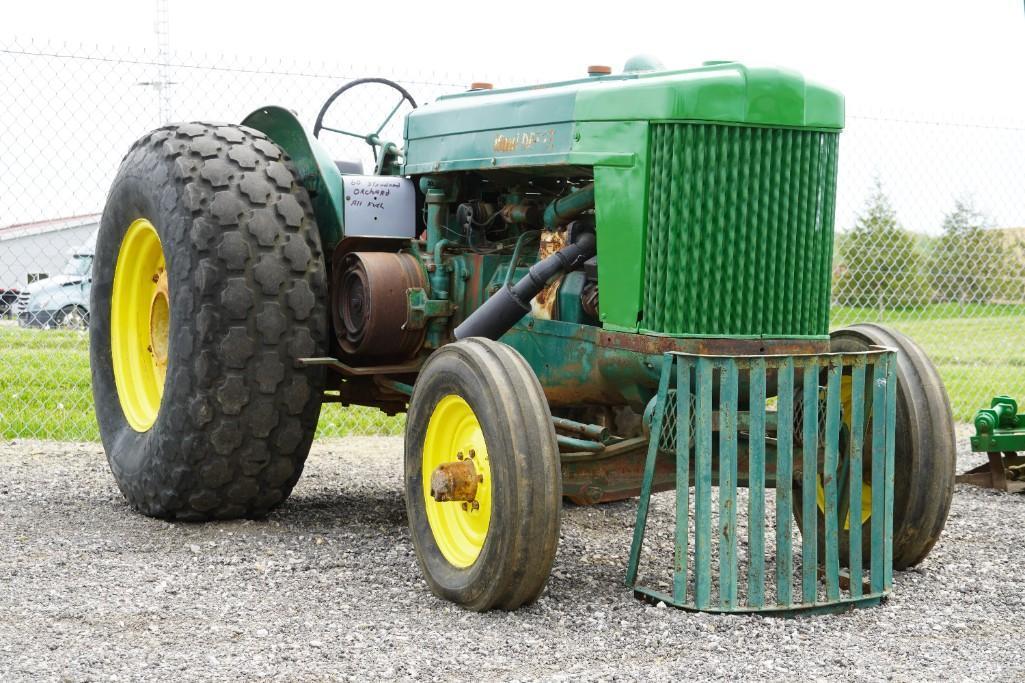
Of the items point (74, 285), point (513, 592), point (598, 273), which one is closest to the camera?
point (513, 592)

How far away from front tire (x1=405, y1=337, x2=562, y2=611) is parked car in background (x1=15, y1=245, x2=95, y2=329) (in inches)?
212

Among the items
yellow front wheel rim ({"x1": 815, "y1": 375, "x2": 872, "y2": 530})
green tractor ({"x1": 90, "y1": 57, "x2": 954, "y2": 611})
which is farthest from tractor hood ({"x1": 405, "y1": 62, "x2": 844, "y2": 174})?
yellow front wheel rim ({"x1": 815, "y1": 375, "x2": 872, "y2": 530})

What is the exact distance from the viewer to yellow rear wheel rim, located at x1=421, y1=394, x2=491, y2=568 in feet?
13.1

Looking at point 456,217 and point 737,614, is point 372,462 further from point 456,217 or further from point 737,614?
point 737,614

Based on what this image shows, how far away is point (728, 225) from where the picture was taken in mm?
3994

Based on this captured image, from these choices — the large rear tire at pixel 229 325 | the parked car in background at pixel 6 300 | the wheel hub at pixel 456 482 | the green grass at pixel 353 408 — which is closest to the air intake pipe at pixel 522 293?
the wheel hub at pixel 456 482

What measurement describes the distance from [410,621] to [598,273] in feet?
4.16

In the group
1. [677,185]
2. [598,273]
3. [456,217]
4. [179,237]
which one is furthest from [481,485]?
[179,237]

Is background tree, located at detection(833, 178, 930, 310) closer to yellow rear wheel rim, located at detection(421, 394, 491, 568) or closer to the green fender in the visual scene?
the green fender

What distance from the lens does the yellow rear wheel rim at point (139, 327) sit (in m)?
5.57

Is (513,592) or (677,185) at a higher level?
(677,185)

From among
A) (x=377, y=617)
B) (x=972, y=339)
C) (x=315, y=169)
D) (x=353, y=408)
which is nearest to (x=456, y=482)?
(x=377, y=617)

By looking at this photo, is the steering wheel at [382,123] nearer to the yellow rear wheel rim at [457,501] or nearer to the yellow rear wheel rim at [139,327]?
the yellow rear wheel rim at [139,327]

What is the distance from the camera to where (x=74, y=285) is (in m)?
9.96
